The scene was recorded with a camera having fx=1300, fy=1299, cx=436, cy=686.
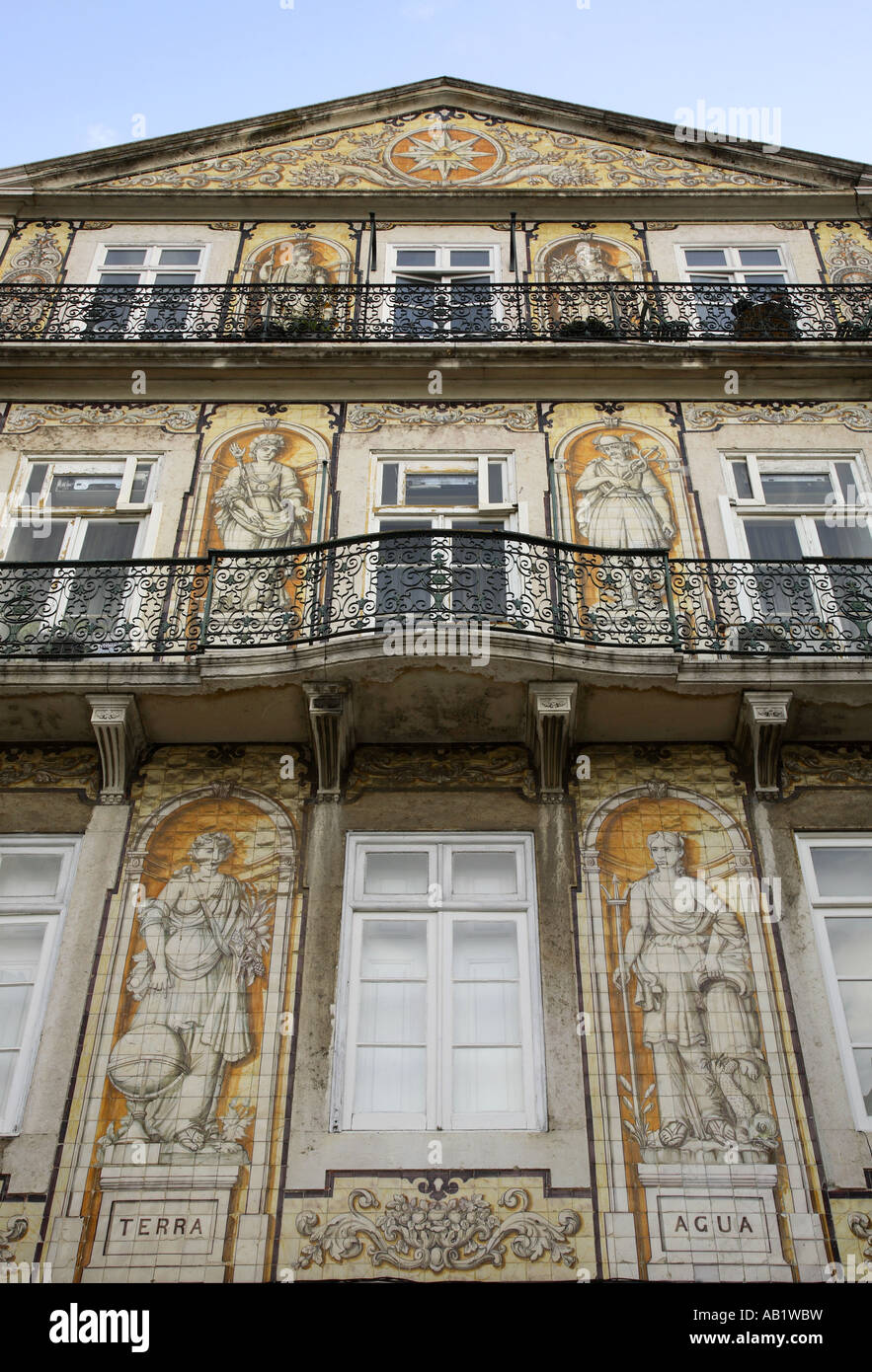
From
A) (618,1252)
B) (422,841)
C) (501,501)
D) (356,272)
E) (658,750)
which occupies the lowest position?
(618,1252)

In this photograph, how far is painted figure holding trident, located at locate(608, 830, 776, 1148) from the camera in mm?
7773

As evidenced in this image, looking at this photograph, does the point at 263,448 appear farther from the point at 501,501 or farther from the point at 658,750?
the point at 658,750

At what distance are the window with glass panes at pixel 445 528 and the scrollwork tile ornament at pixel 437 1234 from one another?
401 centimetres

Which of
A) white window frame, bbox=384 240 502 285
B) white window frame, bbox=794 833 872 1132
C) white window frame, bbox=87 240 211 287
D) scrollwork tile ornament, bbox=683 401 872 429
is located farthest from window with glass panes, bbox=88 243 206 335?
white window frame, bbox=794 833 872 1132

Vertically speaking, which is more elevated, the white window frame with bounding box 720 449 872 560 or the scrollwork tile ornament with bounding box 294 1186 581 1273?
the white window frame with bounding box 720 449 872 560

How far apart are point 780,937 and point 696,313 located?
694 centimetres

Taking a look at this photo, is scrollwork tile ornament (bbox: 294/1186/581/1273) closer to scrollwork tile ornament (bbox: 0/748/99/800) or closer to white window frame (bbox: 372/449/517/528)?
scrollwork tile ornament (bbox: 0/748/99/800)

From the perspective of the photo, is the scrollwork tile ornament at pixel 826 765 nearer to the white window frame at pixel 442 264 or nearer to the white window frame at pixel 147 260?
the white window frame at pixel 442 264

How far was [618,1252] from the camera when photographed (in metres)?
7.25

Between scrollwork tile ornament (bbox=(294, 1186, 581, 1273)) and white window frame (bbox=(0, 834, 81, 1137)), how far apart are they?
6.38 feet

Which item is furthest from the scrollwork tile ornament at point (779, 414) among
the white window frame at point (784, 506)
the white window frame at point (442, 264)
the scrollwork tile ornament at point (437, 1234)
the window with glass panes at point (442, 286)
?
the scrollwork tile ornament at point (437, 1234)

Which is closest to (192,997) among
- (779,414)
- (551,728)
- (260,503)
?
(551,728)

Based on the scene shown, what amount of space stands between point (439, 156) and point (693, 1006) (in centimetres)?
1096
